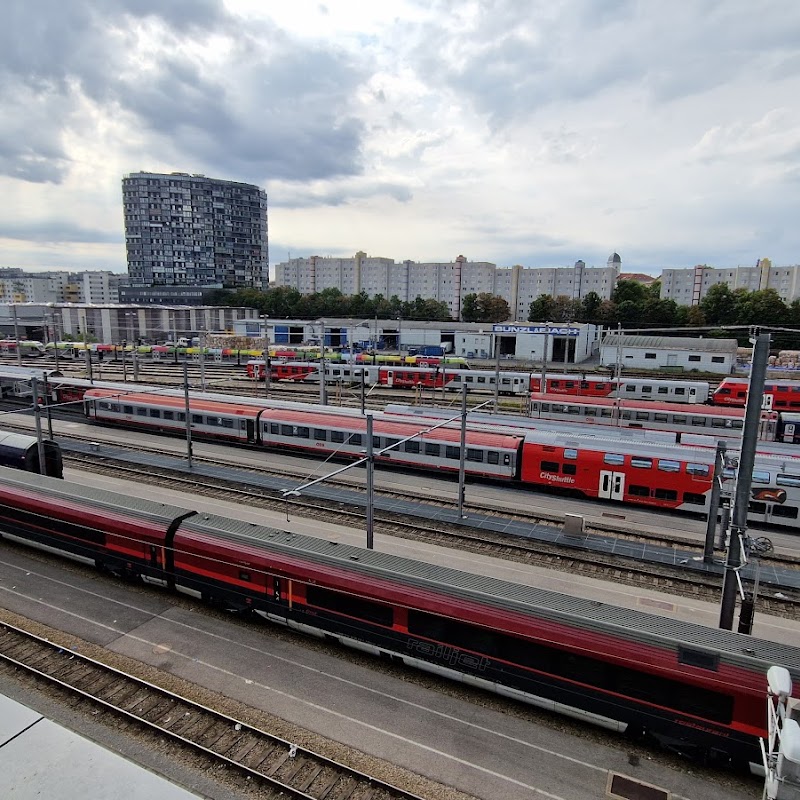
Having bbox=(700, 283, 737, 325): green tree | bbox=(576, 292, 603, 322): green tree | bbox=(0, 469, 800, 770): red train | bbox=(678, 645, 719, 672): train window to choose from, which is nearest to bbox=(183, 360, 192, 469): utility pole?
bbox=(0, 469, 800, 770): red train

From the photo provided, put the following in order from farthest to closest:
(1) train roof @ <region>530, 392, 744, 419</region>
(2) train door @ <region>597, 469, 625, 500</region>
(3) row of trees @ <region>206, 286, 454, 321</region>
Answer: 1. (3) row of trees @ <region>206, 286, 454, 321</region>
2. (1) train roof @ <region>530, 392, 744, 419</region>
3. (2) train door @ <region>597, 469, 625, 500</region>

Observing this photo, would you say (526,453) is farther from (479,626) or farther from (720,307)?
(720,307)

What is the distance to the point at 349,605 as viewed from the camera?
14.2m

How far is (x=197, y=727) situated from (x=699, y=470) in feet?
74.5

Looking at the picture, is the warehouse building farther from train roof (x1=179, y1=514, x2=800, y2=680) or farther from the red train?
the red train

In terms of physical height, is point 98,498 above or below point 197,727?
above

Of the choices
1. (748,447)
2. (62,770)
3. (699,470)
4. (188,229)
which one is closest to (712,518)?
(699,470)

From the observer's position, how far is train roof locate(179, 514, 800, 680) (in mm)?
11164

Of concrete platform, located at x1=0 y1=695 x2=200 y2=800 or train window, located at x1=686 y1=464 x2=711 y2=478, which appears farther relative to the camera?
train window, located at x1=686 y1=464 x2=711 y2=478

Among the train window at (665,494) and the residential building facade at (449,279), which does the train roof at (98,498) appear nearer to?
the train window at (665,494)

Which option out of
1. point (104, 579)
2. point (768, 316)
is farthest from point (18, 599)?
point (768, 316)

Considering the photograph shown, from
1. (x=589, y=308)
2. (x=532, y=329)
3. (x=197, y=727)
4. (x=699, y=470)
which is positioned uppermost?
(x=589, y=308)

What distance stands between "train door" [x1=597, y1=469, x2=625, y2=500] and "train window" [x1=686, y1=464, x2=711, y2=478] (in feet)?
9.47

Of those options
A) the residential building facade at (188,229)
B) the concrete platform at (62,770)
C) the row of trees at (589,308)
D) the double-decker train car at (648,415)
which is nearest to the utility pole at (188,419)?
the concrete platform at (62,770)
